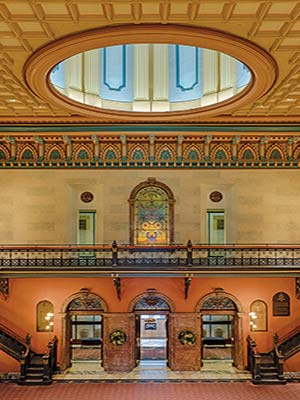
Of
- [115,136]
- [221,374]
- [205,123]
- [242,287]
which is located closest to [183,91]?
[205,123]

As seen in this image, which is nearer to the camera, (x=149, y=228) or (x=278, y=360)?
(x=278, y=360)

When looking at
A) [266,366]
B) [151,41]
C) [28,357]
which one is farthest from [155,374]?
[151,41]

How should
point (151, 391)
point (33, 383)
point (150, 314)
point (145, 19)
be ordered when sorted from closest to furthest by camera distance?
point (145, 19)
point (151, 391)
point (33, 383)
point (150, 314)

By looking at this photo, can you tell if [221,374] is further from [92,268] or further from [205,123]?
[205,123]

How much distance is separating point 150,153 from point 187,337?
6.79 m

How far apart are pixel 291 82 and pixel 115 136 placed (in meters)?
6.52

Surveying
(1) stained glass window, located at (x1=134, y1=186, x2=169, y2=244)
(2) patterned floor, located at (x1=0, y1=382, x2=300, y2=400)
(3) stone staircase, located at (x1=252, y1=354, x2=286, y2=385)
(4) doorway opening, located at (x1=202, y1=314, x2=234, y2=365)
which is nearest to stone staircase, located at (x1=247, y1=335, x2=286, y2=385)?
(3) stone staircase, located at (x1=252, y1=354, x2=286, y2=385)

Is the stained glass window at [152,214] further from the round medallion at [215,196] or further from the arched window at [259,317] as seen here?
the arched window at [259,317]

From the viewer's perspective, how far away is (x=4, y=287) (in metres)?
16.3

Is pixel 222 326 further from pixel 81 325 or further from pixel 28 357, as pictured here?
pixel 28 357

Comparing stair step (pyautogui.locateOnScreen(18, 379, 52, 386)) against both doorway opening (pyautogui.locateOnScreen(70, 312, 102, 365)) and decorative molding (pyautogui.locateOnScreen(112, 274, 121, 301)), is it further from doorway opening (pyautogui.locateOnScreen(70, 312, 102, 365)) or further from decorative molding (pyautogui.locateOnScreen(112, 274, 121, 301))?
decorative molding (pyautogui.locateOnScreen(112, 274, 121, 301))

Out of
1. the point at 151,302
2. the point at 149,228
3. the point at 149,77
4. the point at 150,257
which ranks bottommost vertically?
the point at 151,302

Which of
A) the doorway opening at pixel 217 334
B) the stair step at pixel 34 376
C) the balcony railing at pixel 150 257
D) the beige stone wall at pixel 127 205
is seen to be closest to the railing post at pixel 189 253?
the balcony railing at pixel 150 257

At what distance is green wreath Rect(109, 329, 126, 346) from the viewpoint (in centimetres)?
1652
